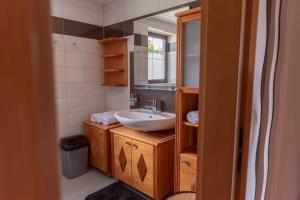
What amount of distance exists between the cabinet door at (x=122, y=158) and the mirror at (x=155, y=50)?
0.73 meters

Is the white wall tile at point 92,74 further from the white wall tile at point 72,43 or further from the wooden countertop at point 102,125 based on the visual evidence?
the wooden countertop at point 102,125

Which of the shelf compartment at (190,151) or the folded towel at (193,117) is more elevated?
the folded towel at (193,117)

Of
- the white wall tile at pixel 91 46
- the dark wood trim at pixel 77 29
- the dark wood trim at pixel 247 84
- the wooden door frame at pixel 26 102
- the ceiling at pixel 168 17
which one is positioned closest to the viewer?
the wooden door frame at pixel 26 102

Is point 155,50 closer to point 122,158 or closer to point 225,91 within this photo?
point 122,158

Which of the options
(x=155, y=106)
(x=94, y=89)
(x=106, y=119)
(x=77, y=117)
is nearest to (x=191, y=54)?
(x=155, y=106)

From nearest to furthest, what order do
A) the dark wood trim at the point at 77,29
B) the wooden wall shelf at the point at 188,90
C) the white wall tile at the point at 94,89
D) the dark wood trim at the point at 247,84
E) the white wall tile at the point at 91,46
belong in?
the dark wood trim at the point at 247,84 → the wooden wall shelf at the point at 188,90 → the dark wood trim at the point at 77,29 → the white wall tile at the point at 91,46 → the white wall tile at the point at 94,89

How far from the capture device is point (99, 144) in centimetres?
245

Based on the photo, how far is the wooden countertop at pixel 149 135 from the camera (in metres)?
1.88

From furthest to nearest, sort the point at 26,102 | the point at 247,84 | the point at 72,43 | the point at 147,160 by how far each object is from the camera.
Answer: the point at 72,43 → the point at 147,160 → the point at 247,84 → the point at 26,102

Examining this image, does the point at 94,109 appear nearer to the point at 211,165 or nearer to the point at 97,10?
the point at 97,10

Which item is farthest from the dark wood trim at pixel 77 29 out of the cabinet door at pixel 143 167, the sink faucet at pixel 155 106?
the cabinet door at pixel 143 167

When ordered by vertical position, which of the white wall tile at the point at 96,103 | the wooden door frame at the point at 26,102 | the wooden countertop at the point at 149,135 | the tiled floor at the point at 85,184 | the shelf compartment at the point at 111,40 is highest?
A: the shelf compartment at the point at 111,40

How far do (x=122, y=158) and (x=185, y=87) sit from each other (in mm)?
1059

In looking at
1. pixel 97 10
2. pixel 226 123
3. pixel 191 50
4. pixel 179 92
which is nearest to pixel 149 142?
pixel 179 92
